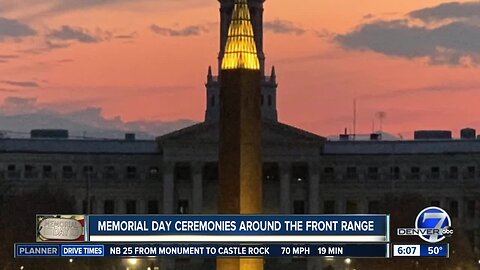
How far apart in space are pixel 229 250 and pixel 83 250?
26.3ft

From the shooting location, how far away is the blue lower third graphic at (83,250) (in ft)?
295

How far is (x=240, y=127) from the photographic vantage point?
93.6 meters

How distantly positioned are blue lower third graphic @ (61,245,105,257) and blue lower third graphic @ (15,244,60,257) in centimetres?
43

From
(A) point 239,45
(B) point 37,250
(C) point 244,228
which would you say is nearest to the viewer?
(C) point 244,228

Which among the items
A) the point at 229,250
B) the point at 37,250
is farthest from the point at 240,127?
the point at 37,250

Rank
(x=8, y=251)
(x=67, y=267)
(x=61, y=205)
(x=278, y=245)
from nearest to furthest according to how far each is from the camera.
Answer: (x=278, y=245)
(x=8, y=251)
(x=67, y=267)
(x=61, y=205)

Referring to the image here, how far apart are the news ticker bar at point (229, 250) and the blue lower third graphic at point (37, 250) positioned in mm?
277

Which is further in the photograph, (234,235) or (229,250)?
(234,235)

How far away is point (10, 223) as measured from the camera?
15462cm

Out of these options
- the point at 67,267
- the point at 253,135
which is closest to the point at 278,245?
the point at 253,135

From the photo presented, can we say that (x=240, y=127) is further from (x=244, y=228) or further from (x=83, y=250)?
(x=83, y=250)

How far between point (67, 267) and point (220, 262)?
69.1 meters

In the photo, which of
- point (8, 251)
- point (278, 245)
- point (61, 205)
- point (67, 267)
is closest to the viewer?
point (278, 245)

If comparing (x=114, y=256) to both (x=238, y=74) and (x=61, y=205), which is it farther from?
(x=61, y=205)
